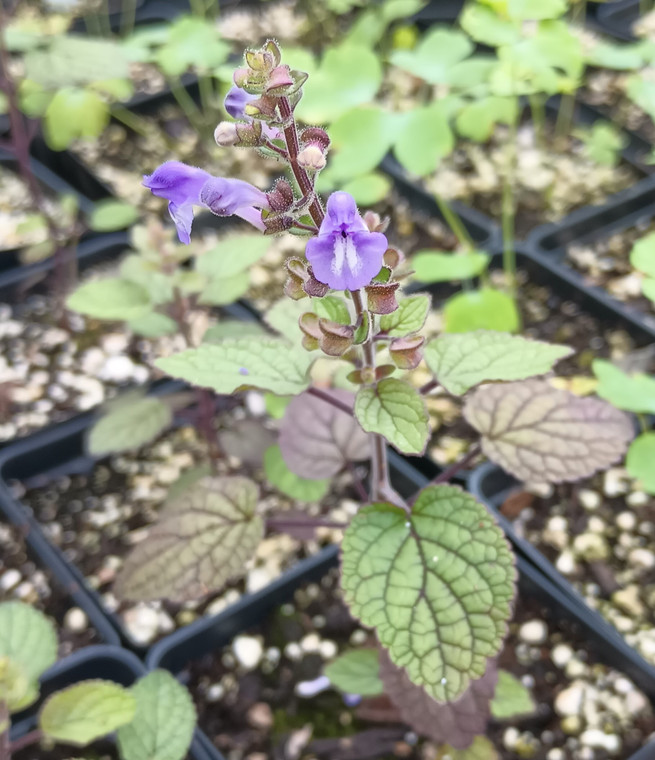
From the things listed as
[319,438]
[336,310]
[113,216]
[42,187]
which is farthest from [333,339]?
[42,187]

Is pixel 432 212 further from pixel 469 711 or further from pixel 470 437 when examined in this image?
pixel 469 711

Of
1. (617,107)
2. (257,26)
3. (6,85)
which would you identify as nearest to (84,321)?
(6,85)

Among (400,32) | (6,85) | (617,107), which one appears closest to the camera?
(6,85)

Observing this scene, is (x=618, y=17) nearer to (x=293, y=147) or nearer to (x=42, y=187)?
(x=42, y=187)

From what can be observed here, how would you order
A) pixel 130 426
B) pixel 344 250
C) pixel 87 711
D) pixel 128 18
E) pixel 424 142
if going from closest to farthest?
pixel 344 250 < pixel 87 711 < pixel 130 426 < pixel 424 142 < pixel 128 18

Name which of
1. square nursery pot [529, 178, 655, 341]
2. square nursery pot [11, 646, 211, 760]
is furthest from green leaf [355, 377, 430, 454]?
square nursery pot [529, 178, 655, 341]

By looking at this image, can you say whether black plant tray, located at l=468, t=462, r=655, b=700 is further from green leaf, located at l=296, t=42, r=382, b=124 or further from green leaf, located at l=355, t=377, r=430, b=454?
green leaf, located at l=296, t=42, r=382, b=124
